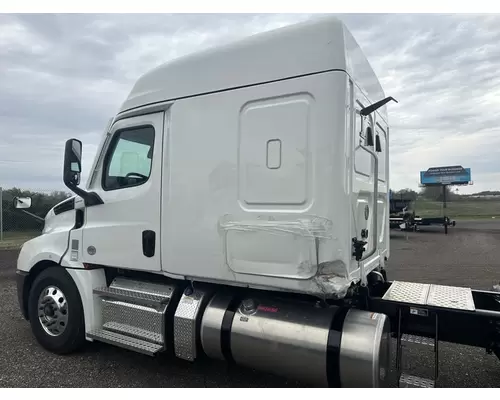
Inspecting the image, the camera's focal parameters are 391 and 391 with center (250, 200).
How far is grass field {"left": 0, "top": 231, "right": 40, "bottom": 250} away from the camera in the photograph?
13062 mm

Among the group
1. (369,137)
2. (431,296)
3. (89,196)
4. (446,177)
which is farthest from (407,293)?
(446,177)

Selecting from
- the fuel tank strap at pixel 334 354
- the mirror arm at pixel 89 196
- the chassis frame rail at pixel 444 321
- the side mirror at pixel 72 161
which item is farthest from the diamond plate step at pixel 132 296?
the chassis frame rail at pixel 444 321

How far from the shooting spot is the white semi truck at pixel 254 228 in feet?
9.68

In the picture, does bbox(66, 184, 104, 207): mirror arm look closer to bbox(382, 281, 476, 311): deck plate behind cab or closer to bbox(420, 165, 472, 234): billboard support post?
bbox(382, 281, 476, 311): deck plate behind cab

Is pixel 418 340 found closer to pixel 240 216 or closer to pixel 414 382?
pixel 414 382

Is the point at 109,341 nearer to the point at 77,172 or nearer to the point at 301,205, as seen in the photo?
the point at 77,172

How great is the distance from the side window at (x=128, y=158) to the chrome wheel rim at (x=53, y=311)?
1329 millimetres

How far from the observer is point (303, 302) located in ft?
10.9

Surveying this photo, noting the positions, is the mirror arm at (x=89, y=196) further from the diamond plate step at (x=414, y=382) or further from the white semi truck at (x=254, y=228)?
the diamond plate step at (x=414, y=382)

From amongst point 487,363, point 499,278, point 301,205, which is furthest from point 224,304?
point 499,278

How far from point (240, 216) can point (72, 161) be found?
194 cm

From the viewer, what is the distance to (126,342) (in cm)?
372

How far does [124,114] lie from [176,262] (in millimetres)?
1704

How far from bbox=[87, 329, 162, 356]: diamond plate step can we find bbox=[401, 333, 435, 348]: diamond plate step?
212 centimetres
